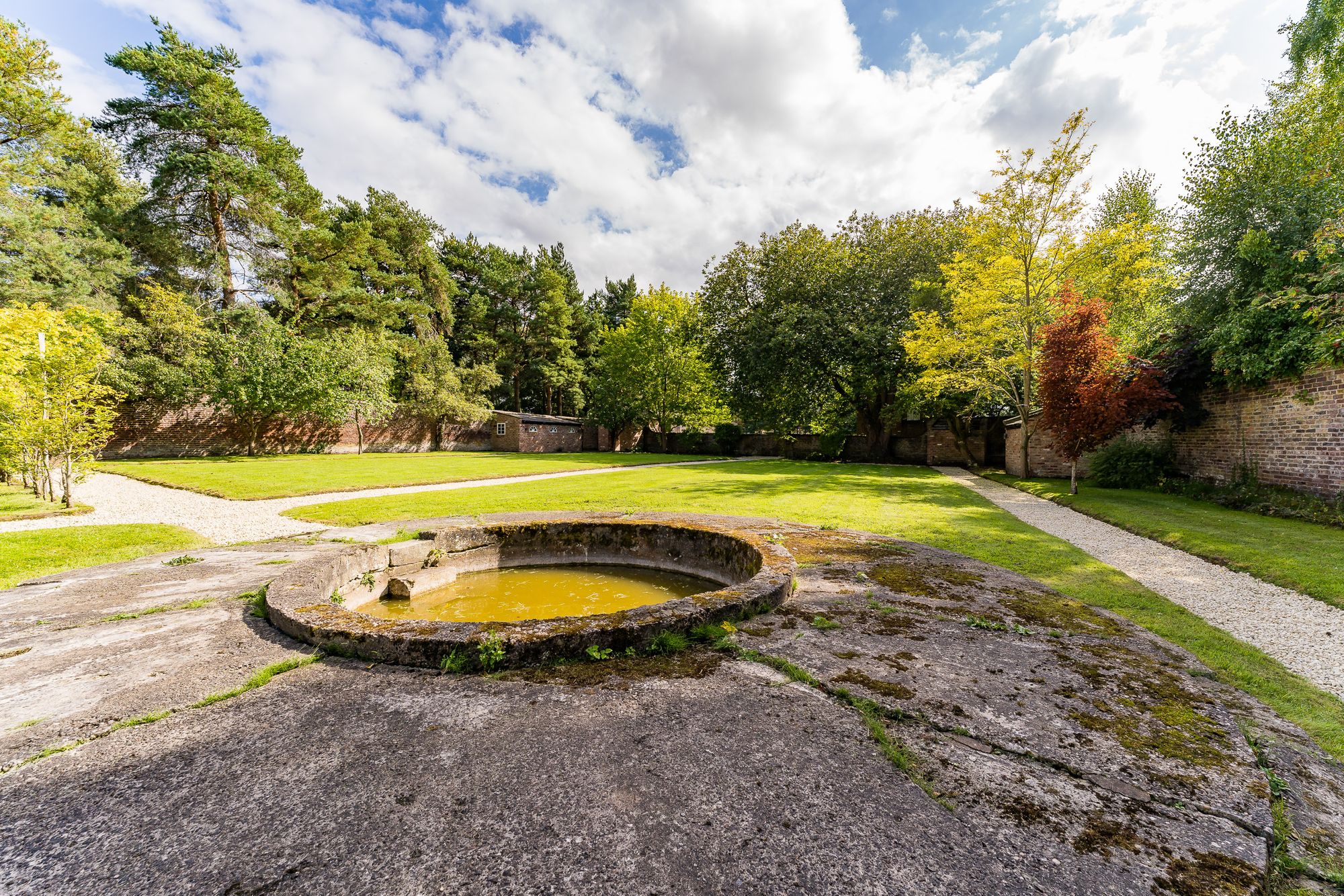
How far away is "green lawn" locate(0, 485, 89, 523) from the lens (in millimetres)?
7934

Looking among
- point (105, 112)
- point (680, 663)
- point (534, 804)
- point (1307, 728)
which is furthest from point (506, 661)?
point (105, 112)

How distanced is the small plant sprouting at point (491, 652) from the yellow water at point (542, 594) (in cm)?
147

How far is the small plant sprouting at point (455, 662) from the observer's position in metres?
2.63

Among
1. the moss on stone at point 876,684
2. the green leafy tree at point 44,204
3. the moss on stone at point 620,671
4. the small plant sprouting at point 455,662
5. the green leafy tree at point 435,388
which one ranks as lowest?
the moss on stone at point 876,684

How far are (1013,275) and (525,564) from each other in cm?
1679

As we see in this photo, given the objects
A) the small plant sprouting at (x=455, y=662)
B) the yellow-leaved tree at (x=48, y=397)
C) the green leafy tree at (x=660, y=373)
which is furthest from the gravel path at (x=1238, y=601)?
the green leafy tree at (x=660, y=373)

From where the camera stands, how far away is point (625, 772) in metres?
1.80

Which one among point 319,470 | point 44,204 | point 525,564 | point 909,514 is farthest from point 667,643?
point 44,204

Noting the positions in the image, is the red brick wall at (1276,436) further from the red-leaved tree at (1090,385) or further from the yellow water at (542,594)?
the yellow water at (542,594)

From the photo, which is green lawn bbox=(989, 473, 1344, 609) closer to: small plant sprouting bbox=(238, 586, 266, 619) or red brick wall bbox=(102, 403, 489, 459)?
small plant sprouting bbox=(238, 586, 266, 619)

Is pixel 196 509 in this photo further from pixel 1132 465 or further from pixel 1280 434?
pixel 1132 465

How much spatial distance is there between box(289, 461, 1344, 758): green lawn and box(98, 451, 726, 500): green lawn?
2.87m

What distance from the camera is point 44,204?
17375mm

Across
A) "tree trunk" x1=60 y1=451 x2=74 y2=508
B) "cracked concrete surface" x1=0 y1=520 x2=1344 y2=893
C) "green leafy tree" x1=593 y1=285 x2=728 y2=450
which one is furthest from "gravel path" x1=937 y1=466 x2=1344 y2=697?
"green leafy tree" x1=593 y1=285 x2=728 y2=450
